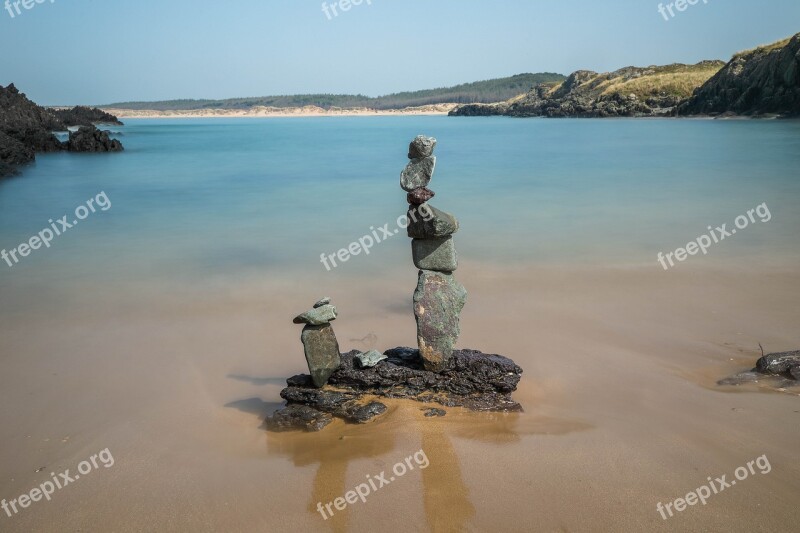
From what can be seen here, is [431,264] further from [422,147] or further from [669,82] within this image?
[669,82]

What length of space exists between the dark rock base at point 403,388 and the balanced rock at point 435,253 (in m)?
0.96

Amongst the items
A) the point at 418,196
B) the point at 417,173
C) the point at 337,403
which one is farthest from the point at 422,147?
the point at 337,403

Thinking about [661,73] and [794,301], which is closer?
[794,301]

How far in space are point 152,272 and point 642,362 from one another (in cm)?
930

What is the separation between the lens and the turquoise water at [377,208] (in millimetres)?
13117

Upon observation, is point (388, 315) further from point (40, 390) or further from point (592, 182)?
point (592, 182)

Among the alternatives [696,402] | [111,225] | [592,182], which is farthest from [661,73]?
[696,402]

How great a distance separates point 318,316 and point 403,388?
1182 millimetres

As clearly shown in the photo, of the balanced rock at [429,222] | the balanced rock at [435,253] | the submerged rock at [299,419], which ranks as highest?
the balanced rock at [429,222]

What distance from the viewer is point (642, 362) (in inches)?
305

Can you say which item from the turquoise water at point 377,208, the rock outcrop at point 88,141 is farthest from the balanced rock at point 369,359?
A: the rock outcrop at point 88,141

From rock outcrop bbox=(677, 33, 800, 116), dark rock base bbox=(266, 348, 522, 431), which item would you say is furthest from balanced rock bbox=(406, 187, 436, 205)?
rock outcrop bbox=(677, 33, 800, 116)

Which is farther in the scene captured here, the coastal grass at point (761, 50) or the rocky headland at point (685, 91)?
the coastal grass at point (761, 50)

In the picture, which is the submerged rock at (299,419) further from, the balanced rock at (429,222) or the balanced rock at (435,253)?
the balanced rock at (429,222)
